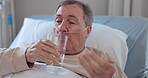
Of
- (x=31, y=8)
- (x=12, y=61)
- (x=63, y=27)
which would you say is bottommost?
(x=12, y=61)

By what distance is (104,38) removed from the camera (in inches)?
67.7

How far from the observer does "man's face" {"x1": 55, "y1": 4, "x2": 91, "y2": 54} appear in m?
1.32

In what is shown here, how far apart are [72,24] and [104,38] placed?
428 millimetres

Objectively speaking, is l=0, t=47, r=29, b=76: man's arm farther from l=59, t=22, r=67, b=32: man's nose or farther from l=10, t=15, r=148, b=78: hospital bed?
l=10, t=15, r=148, b=78: hospital bed

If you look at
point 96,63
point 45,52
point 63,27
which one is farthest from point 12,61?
point 96,63

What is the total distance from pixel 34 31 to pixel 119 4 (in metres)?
0.80

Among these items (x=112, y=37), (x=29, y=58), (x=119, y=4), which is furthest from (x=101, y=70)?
(x=119, y=4)

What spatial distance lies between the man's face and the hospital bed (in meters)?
0.52

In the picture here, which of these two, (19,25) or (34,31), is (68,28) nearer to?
(34,31)

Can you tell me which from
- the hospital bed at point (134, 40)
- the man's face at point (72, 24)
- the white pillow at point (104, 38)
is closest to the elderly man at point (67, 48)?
the man's face at point (72, 24)

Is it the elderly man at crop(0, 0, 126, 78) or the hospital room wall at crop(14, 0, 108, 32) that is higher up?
the hospital room wall at crop(14, 0, 108, 32)

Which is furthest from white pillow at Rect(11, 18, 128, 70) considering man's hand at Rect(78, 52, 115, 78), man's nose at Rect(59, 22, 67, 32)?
man's hand at Rect(78, 52, 115, 78)

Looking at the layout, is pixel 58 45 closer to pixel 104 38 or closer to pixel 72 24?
pixel 72 24

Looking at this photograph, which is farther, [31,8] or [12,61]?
[31,8]
